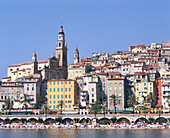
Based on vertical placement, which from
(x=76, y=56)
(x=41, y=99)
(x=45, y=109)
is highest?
(x=76, y=56)

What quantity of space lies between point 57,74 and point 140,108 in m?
44.6

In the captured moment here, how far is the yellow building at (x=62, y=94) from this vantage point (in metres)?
142

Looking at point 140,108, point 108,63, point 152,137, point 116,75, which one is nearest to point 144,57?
point 108,63

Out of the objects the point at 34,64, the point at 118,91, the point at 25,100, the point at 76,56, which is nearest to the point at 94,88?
the point at 118,91

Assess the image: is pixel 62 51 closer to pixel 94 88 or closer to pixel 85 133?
pixel 94 88

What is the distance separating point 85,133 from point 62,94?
30.0 m

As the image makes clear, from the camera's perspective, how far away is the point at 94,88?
13875cm

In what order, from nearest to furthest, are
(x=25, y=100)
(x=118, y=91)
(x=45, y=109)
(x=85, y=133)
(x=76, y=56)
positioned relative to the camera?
(x=85, y=133), (x=45, y=109), (x=118, y=91), (x=25, y=100), (x=76, y=56)

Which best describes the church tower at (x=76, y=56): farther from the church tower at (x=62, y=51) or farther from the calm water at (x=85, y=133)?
the calm water at (x=85, y=133)

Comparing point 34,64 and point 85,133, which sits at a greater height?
Answer: point 34,64

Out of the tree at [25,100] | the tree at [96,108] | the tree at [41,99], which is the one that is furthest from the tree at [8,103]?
the tree at [96,108]

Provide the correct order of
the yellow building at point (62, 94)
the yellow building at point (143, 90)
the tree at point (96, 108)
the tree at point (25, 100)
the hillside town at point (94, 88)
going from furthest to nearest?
the yellow building at point (62, 94), the tree at point (25, 100), the yellow building at point (143, 90), the hillside town at point (94, 88), the tree at point (96, 108)

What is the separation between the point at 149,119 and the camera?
123m

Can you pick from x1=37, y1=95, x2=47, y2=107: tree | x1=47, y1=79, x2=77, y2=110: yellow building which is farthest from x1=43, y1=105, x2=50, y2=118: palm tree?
x1=37, y1=95, x2=47, y2=107: tree
